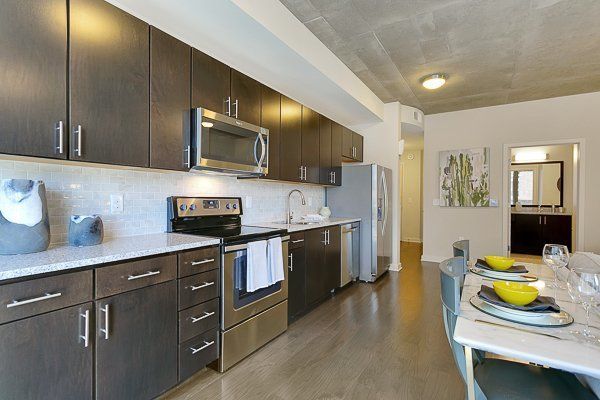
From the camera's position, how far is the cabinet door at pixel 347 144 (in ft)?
14.0

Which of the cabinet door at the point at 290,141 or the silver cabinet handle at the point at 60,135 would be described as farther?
the cabinet door at the point at 290,141

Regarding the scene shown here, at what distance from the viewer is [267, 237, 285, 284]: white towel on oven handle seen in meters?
2.28

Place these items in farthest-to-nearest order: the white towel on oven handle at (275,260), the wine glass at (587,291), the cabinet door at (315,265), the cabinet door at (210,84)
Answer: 1. the cabinet door at (315,265)
2. the white towel on oven handle at (275,260)
3. the cabinet door at (210,84)
4. the wine glass at (587,291)

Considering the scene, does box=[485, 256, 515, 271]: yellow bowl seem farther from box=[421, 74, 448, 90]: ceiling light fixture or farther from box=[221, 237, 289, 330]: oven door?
box=[421, 74, 448, 90]: ceiling light fixture

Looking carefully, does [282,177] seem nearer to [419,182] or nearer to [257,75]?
[257,75]

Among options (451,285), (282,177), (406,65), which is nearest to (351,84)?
(406,65)

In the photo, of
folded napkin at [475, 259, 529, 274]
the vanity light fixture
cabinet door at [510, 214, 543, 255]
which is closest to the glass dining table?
folded napkin at [475, 259, 529, 274]

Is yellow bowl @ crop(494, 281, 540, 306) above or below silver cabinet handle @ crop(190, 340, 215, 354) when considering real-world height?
above

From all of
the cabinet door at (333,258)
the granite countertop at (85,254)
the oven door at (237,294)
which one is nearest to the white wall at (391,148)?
the cabinet door at (333,258)

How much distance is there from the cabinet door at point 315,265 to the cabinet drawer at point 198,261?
3.84 ft

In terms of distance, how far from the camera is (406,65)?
3555 millimetres

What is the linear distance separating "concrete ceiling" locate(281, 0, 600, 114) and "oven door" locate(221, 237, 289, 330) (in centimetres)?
200

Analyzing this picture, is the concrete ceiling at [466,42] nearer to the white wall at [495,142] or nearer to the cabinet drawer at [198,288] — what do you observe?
the white wall at [495,142]

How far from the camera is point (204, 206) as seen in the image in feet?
8.21
